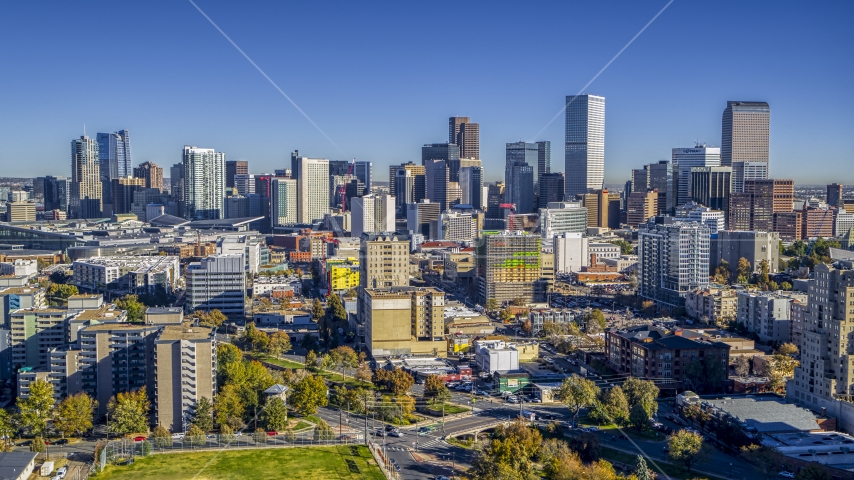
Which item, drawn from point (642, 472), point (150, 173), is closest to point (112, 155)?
point (150, 173)

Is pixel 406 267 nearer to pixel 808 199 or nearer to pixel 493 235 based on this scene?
pixel 493 235

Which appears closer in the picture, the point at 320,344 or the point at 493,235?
the point at 320,344

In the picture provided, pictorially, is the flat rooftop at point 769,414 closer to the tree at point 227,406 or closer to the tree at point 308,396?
the tree at point 308,396

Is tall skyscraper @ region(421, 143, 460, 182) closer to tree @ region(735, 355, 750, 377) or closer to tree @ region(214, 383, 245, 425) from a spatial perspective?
tree @ region(735, 355, 750, 377)

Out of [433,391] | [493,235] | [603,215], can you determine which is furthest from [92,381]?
[603,215]

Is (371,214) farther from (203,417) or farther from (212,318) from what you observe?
(203,417)

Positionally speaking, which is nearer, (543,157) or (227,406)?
(227,406)
